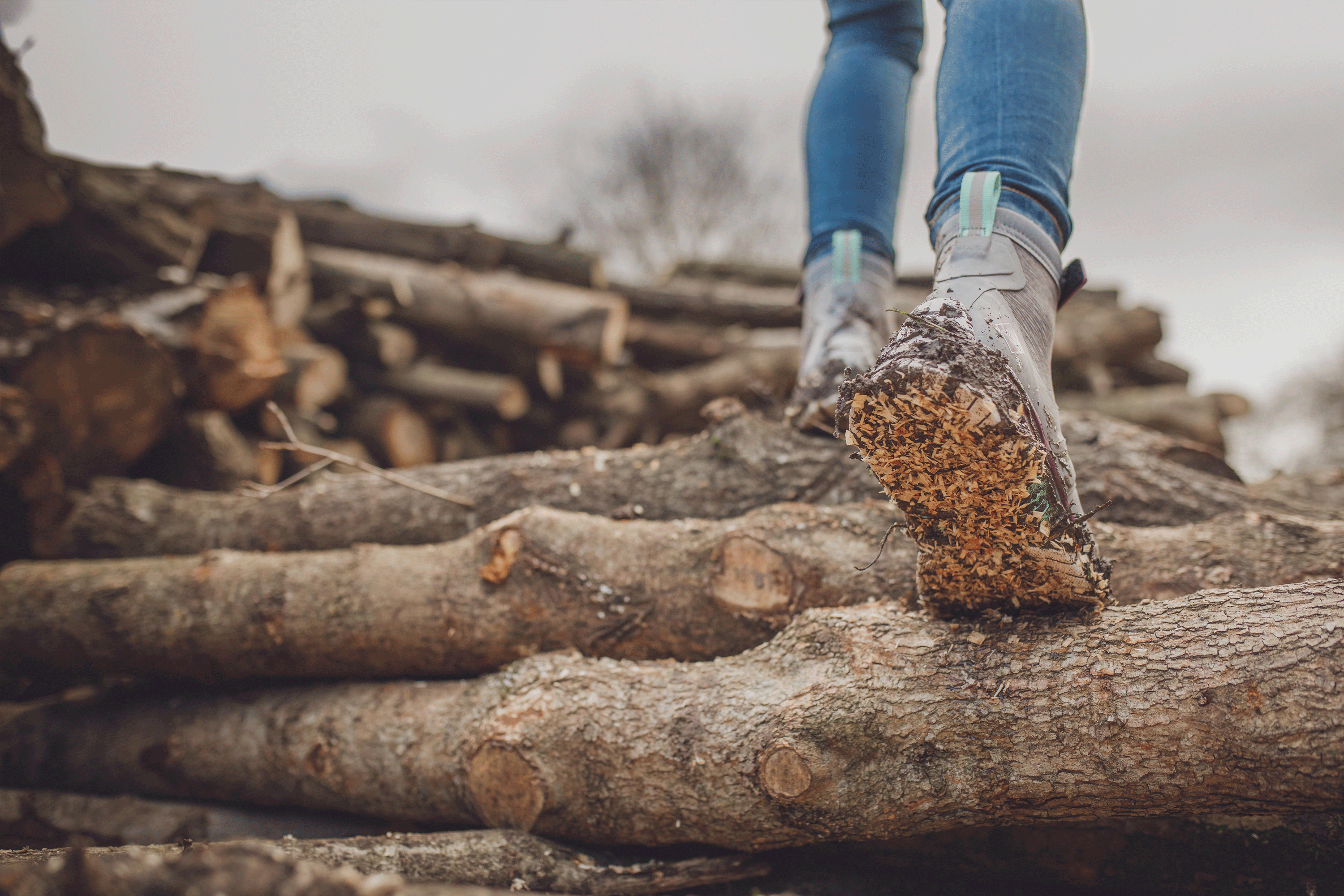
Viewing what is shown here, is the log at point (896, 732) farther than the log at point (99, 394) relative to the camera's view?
No

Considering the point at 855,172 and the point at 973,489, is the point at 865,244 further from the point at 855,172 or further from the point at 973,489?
the point at 973,489

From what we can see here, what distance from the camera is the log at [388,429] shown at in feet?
11.9

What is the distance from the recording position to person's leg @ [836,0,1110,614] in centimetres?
85

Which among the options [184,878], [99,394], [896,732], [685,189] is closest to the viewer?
[184,878]

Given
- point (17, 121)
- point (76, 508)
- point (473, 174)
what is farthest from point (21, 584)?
point (473, 174)

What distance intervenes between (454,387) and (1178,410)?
14.2 feet

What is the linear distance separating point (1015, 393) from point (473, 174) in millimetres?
7573

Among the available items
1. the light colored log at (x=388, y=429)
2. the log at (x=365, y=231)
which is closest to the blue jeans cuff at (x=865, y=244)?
the light colored log at (x=388, y=429)

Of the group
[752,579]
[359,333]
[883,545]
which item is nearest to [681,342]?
[359,333]

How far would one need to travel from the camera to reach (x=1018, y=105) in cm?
105

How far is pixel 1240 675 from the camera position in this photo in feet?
2.84

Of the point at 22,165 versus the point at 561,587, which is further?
the point at 22,165

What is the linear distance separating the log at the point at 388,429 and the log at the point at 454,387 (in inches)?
3.4

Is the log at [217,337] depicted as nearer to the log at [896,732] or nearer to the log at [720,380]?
the log at [896,732]
